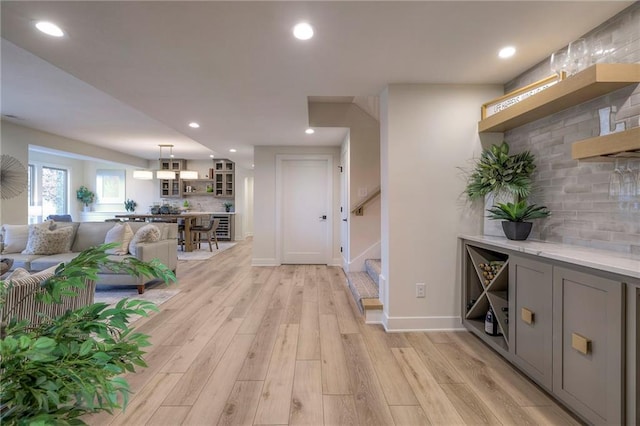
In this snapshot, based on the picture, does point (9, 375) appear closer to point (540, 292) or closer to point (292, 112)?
point (540, 292)

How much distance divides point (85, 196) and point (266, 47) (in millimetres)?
9419

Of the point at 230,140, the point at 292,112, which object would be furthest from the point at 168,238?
the point at 292,112

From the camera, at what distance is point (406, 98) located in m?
2.70

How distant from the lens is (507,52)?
2.17 metres

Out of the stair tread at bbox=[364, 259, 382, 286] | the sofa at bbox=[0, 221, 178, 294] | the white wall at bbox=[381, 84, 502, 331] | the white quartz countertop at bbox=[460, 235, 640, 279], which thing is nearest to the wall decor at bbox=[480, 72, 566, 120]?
the white wall at bbox=[381, 84, 502, 331]

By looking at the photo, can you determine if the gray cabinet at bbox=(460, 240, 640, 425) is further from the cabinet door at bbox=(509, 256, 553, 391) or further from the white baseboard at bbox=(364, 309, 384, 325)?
the white baseboard at bbox=(364, 309, 384, 325)

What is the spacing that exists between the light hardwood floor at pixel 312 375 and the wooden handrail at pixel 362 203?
1406mm

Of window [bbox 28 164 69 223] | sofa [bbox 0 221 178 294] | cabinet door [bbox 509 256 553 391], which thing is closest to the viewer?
cabinet door [bbox 509 256 553 391]

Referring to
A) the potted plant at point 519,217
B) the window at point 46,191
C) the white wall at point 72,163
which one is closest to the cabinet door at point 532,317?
the potted plant at point 519,217

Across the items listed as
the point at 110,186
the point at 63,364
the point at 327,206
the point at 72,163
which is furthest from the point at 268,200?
the point at 72,163

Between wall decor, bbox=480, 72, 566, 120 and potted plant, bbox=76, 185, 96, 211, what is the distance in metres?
Answer: 10.4

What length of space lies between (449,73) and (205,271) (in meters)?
4.46

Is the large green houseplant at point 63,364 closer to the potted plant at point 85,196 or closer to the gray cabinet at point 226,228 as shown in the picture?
the gray cabinet at point 226,228

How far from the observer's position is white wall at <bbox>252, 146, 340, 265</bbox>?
17.9 feet
